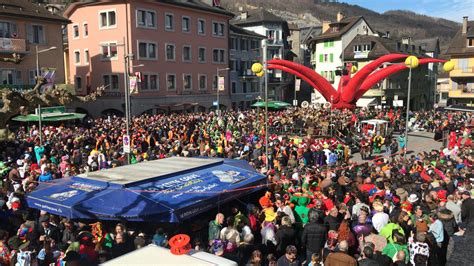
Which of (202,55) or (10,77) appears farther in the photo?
(202,55)

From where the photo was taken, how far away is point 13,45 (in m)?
34.8

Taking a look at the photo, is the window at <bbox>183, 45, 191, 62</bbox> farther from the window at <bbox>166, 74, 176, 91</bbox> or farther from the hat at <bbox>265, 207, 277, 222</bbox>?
the hat at <bbox>265, 207, 277, 222</bbox>

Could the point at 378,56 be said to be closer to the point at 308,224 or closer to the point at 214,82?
the point at 214,82

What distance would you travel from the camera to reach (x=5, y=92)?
6.93 metres

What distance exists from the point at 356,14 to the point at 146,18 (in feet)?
415

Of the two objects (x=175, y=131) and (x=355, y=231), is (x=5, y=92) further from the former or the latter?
(x=175, y=131)

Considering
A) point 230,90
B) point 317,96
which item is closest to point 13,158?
point 230,90

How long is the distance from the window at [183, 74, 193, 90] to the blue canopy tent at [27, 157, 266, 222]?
3892 centimetres

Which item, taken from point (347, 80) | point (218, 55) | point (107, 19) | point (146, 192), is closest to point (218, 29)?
point (218, 55)

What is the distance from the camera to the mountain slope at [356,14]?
137m

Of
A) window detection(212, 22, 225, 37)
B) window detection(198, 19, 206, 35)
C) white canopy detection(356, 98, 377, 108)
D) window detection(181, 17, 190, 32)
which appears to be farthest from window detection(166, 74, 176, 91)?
white canopy detection(356, 98, 377, 108)

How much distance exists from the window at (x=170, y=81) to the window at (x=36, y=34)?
1370 cm

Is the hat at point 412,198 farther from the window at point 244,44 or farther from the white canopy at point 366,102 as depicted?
the window at point 244,44

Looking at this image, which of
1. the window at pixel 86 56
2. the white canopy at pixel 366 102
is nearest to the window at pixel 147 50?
the window at pixel 86 56
